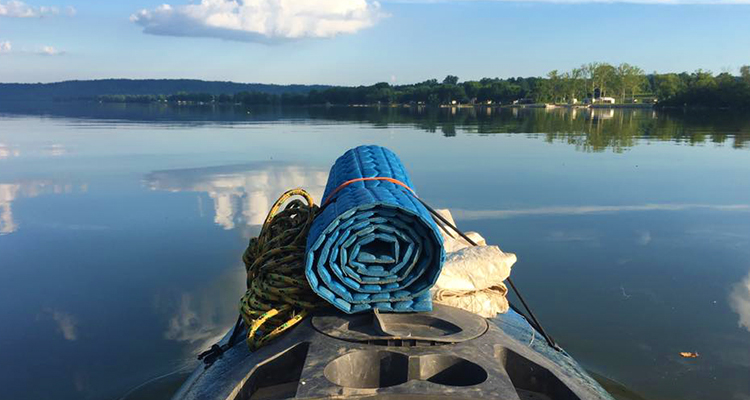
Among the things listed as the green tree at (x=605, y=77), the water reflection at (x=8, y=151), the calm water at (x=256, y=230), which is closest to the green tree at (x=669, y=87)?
the green tree at (x=605, y=77)

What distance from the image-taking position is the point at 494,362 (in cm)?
307

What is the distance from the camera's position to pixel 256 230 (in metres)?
10.4

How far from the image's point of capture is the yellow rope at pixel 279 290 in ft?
11.7

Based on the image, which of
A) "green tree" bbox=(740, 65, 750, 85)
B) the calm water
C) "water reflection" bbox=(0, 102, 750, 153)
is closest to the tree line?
"green tree" bbox=(740, 65, 750, 85)

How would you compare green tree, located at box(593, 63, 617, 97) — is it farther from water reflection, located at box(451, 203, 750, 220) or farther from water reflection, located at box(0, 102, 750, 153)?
water reflection, located at box(451, 203, 750, 220)

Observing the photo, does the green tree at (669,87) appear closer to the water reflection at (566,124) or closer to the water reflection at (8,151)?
the water reflection at (566,124)

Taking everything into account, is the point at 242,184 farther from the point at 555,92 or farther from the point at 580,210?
the point at 555,92

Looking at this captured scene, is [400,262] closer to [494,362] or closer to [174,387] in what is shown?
[494,362]

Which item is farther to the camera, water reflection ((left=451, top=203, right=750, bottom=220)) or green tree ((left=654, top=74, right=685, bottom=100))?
green tree ((left=654, top=74, right=685, bottom=100))

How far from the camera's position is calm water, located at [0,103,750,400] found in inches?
238

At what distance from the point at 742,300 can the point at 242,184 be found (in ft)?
35.8

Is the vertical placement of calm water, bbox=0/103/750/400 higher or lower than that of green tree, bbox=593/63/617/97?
lower

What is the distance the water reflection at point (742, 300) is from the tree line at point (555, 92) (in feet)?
324

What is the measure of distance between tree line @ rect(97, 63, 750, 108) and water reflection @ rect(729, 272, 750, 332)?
98664mm
